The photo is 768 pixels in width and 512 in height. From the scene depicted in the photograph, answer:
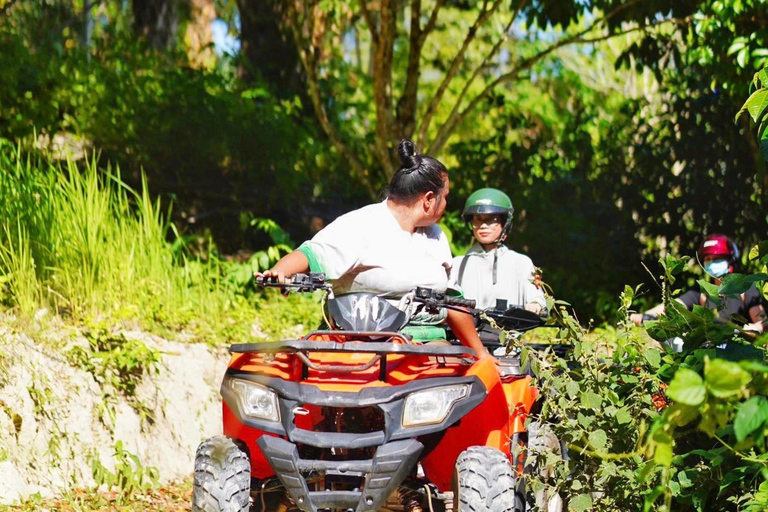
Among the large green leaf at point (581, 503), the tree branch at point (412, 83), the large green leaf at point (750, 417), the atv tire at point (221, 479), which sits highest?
the tree branch at point (412, 83)

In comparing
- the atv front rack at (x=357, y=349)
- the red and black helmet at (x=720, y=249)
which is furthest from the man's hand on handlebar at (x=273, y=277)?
the red and black helmet at (x=720, y=249)

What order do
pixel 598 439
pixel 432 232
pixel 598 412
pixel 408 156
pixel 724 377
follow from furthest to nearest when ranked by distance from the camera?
pixel 432 232 → pixel 408 156 → pixel 598 412 → pixel 598 439 → pixel 724 377

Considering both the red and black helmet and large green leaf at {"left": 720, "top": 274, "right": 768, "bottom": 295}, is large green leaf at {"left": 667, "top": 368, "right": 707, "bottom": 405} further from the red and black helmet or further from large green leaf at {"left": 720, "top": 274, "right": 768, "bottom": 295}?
the red and black helmet

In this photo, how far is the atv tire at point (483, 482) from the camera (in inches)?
172

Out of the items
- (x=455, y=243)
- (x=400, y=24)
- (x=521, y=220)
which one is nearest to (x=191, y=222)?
(x=455, y=243)

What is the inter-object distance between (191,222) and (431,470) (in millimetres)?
7611

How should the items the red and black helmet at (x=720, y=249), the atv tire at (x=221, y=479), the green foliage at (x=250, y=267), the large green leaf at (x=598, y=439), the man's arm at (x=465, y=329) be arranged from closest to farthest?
the atv tire at (x=221, y=479) → the large green leaf at (x=598, y=439) → the man's arm at (x=465, y=329) → the red and black helmet at (x=720, y=249) → the green foliage at (x=250, y=267)

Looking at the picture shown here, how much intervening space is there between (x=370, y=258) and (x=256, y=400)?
0.99 m

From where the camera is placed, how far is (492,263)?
6996mm

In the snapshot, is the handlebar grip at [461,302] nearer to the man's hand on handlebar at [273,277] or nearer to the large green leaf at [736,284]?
the man's hand on handlebar at [273,277]

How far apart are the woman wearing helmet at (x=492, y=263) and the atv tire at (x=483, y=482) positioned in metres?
2.44

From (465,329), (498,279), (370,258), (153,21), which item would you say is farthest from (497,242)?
(153,21)

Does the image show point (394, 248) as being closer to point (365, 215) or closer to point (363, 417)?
point (365, 215)

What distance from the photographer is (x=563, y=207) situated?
12.9m
